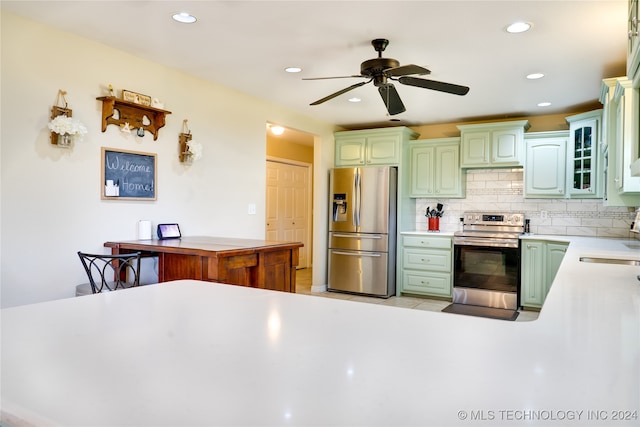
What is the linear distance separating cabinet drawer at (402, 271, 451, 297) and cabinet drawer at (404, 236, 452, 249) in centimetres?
34

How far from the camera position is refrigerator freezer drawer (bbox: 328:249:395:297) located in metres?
5.42

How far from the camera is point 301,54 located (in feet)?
10.8

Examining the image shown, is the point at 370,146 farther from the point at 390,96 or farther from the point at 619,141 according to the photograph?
the point at 619,141

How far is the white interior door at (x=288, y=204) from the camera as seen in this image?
713cm

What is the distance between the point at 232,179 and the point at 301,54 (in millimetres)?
1456

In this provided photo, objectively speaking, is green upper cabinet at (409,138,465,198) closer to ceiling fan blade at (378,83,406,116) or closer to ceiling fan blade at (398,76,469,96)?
ceiling fan blade at (378,83,406,116)

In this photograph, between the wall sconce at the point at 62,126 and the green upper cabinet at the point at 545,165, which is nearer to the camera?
the wall sconce at the point at 62,126

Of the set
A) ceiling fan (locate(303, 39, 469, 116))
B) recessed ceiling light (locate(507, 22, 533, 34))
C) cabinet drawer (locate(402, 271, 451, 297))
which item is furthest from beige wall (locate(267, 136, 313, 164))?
recessed ceiling light (locate(507, 22, 533, 34))

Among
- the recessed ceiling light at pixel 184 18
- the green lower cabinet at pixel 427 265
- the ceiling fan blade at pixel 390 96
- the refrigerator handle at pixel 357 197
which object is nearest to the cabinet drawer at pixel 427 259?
the green lower cabinet at pixel 427 265

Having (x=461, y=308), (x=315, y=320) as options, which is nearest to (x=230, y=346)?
(x=315, y=320)

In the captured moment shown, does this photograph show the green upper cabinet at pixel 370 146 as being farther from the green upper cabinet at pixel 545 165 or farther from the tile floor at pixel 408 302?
the tile floor at pixel 408 302

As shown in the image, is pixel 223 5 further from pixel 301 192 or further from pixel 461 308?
A: pixel 301 192

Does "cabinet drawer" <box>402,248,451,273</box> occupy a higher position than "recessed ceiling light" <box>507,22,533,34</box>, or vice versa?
"recessed ceiling light" <box>507,22,533,34</box>

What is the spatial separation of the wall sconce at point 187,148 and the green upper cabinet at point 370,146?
254 cm
